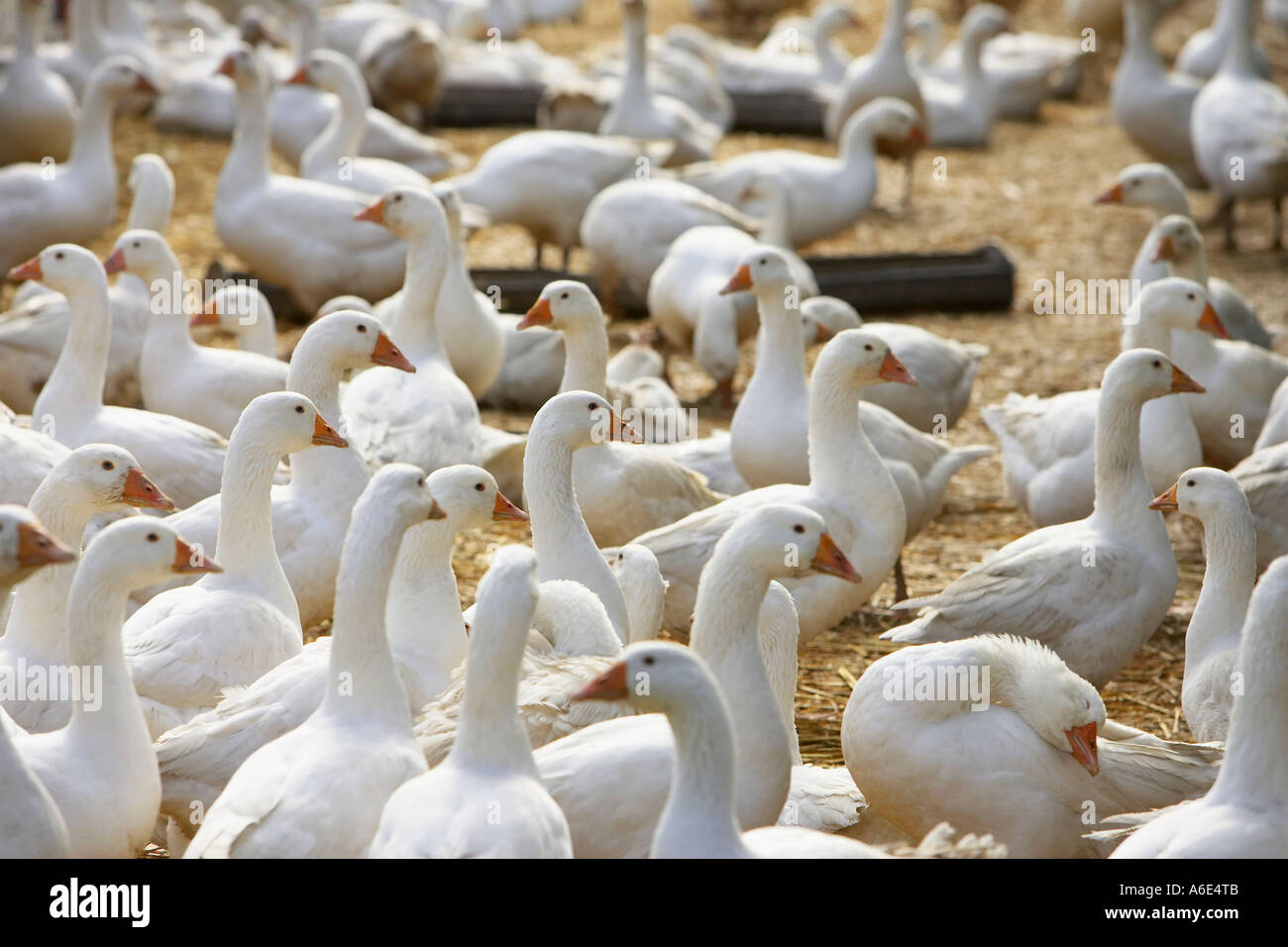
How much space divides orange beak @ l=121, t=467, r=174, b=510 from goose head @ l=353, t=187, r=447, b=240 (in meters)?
2.99

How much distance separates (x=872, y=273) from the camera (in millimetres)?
10539

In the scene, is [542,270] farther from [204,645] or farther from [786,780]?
[786,780]

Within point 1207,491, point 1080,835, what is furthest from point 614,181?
point 1080,835

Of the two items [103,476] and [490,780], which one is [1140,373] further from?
[103,476]

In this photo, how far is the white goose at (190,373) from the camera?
6.98 meters

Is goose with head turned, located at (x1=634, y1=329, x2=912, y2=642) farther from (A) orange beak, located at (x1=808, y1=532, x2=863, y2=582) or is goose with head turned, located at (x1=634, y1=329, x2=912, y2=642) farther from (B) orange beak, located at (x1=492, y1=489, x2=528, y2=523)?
(A) orange beak, located at (x1=808, y1=532, x2=863, y2=582)

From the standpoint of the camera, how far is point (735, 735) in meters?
3.89

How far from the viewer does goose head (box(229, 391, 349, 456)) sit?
16.3ft

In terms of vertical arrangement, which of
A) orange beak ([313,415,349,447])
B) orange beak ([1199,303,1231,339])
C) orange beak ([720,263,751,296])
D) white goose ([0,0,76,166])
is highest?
white goose ([0,0,76,166])

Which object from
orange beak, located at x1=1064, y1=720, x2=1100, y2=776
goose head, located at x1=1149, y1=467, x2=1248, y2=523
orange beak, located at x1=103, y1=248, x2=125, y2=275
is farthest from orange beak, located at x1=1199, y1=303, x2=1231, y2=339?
orange beak, located at x1=103, y1=248, x2=125, y2=275

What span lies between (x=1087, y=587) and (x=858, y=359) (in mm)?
1232

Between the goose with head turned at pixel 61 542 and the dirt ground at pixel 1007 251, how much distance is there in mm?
2126

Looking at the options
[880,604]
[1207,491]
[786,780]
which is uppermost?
[1207,491]

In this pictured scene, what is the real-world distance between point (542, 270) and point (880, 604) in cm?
412
